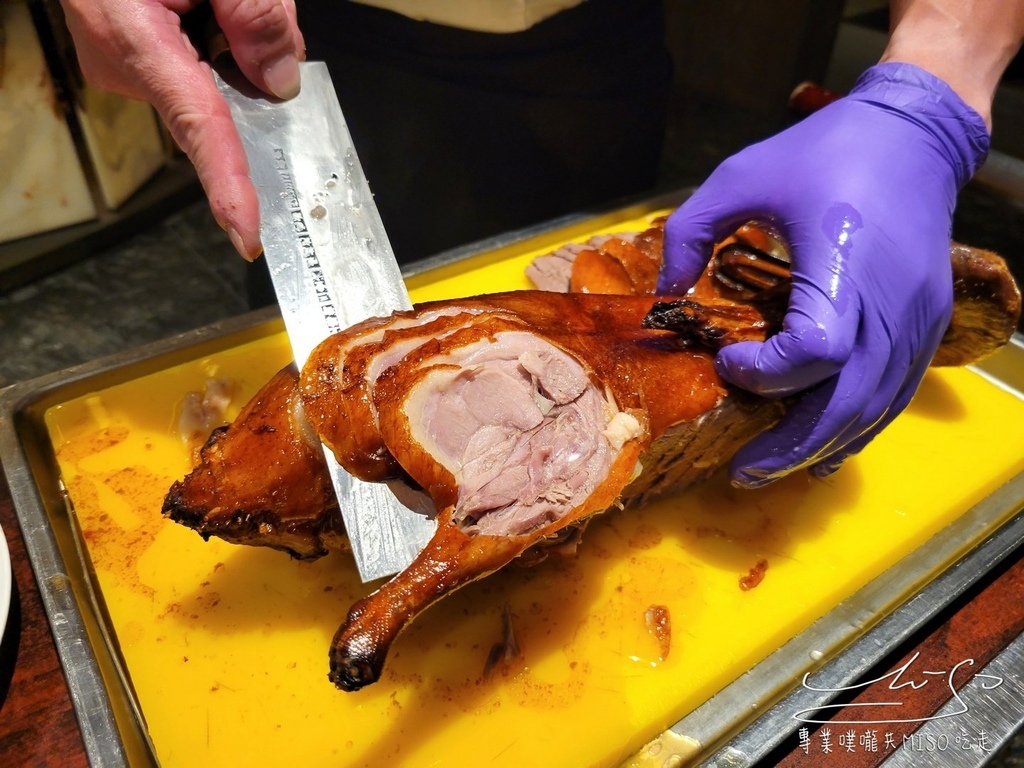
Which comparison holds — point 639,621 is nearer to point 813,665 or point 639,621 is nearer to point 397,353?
point 813,665

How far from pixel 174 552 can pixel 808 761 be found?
67.4 inches

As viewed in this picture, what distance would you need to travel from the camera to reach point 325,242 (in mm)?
1904

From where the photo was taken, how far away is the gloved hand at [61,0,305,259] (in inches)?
65.6

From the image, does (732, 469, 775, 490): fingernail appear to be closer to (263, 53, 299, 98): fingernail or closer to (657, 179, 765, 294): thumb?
(657, 179, 765, 294): thumb

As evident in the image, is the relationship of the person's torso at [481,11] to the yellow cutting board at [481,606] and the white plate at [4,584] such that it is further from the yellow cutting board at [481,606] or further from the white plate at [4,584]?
the white plate at [4,584]

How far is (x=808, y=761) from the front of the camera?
1699mm

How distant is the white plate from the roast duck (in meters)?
0.46

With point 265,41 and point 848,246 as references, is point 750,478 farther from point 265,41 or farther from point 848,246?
point 265,41

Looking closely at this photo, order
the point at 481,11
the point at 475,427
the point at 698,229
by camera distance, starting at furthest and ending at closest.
Answer: 1. the point at 481,11
2. the point at 698,229
3. the point at 475,427

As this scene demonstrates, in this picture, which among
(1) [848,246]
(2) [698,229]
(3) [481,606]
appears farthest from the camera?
(2) [698,229]

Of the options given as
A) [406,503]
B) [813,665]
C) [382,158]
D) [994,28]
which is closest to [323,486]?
[406,503]

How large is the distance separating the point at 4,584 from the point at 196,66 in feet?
4.29
